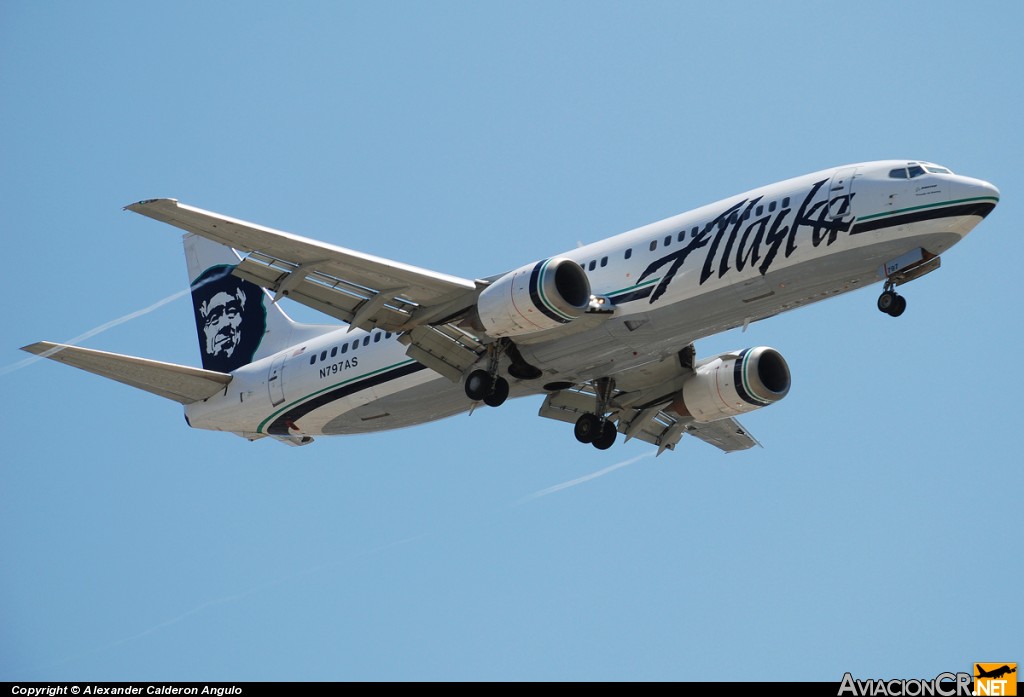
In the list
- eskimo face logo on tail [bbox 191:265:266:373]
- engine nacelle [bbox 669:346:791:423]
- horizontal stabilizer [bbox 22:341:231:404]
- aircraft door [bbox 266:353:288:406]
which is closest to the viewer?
horizontal stabilizer [bbox 22:341:231:404]

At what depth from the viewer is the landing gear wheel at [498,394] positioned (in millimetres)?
35781

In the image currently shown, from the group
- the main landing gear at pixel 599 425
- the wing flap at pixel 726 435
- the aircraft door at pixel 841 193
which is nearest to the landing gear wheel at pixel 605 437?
the main landing gear at pixel 599 425

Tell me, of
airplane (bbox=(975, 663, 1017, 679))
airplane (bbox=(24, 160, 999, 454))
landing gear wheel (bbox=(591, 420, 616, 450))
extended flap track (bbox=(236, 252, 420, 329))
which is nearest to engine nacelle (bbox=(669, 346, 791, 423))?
airplane (bbox=(24, 160, 999, 454))

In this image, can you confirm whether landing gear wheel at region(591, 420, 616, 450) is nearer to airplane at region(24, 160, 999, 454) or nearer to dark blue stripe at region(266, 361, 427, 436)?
airplane at region(24, 160, 999, 454)

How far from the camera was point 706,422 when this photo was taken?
40344 mm

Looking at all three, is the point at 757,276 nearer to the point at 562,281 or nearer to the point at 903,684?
the point at 562,281

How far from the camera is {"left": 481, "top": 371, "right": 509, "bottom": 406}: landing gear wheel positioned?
35.8 meters

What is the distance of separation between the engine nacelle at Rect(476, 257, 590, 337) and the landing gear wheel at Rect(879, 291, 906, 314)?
6.81 meters

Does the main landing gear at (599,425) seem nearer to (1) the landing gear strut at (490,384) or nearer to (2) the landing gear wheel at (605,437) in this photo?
(2) the landing gear wheel at (605,437)

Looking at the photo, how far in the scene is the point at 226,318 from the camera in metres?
44.7

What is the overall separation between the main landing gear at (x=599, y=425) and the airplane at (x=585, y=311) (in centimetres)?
6

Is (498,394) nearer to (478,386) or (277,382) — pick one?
(478,386)

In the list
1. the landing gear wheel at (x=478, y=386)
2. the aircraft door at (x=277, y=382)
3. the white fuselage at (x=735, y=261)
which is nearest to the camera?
the white fuselage at (x=735, y=261)

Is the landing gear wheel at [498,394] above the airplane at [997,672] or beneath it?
above
